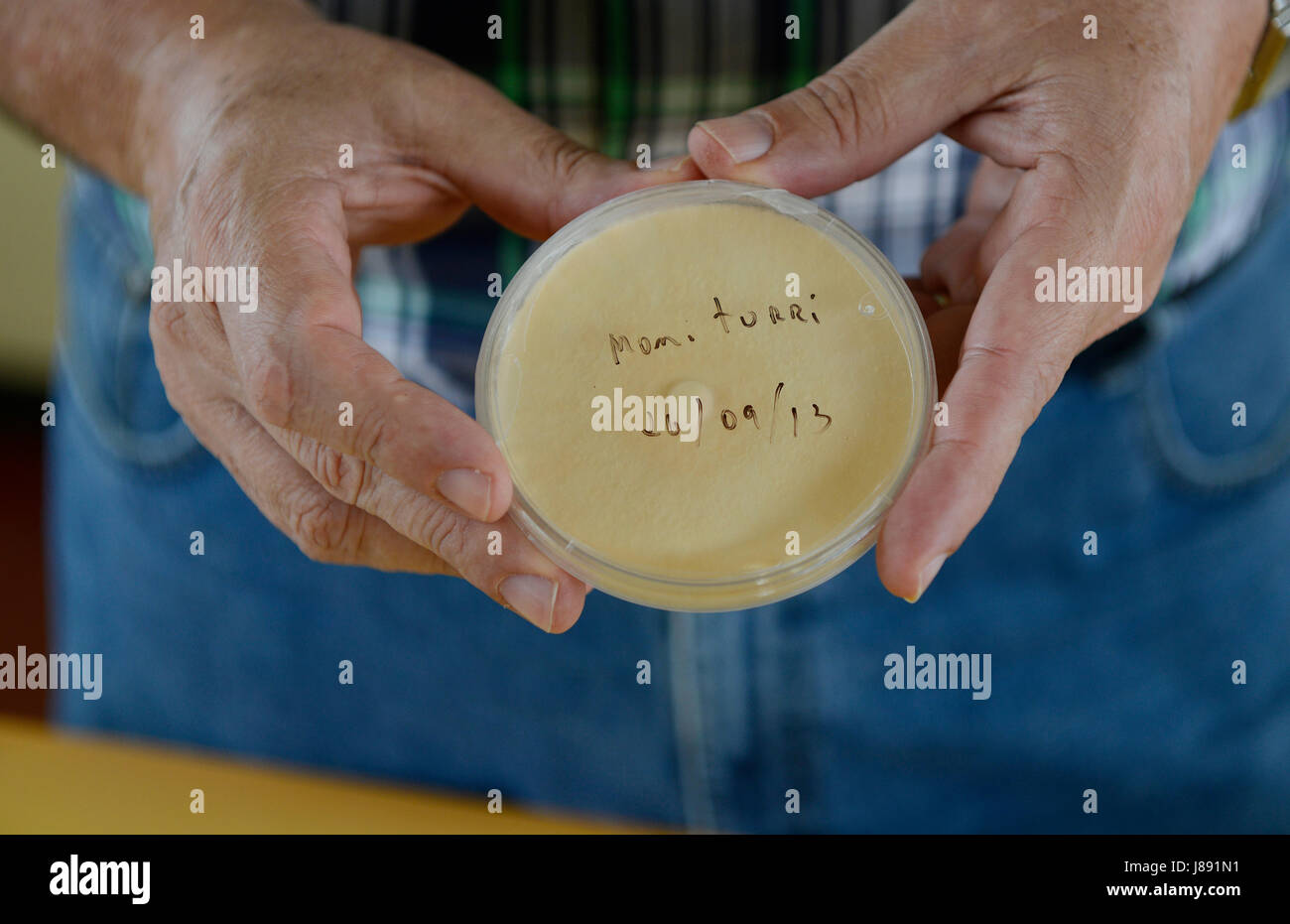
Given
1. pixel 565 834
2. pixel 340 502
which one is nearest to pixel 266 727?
pixel 565 834

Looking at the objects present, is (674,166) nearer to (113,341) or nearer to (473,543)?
(473,543)

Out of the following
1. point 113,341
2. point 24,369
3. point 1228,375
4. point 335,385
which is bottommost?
point 335,385

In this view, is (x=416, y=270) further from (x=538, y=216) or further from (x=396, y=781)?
(x=396, y=781)

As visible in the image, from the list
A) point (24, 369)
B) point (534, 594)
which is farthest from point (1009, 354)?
point (24, 369)

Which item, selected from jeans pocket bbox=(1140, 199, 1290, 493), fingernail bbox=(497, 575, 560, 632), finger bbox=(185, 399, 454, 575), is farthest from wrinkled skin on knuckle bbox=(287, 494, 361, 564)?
jeans pocket bbox=(1140, 199, 1290, 493)

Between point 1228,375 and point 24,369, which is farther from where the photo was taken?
point 24,369

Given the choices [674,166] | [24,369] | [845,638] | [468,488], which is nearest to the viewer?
[468,488]
